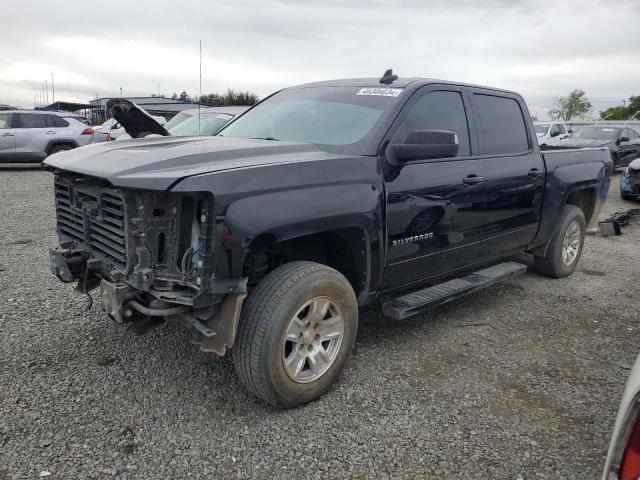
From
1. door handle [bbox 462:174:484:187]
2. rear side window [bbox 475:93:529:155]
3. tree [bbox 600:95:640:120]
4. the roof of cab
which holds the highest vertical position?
tree [bbox 600:95:640:120]

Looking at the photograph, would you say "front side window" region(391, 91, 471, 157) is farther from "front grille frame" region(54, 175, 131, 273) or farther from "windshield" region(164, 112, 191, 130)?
"windshield" region(164, 112, 191, 130)

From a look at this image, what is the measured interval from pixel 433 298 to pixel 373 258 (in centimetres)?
74

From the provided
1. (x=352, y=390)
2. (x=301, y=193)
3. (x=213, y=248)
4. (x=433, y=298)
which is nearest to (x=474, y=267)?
(x=433, y=298)

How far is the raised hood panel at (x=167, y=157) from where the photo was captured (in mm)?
2522

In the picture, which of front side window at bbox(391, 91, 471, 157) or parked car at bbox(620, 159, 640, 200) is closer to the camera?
front side window at bbox(391, 91, 471, 157)

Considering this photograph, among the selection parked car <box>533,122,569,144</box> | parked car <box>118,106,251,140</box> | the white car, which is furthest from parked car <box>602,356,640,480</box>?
parked car <box>533,122,569,144</box>

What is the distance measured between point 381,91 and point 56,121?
516 inches

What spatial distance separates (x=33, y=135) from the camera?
13.7 metres

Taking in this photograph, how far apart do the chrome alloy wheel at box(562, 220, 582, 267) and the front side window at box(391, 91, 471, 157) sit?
214cm

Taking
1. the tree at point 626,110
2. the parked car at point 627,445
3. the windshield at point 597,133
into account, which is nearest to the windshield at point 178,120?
the parked car at point 627,445

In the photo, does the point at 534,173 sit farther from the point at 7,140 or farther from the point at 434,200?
the point at 7,140

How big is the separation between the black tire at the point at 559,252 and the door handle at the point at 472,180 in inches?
72.4

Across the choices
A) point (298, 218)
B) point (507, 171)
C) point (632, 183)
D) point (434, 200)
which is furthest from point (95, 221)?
point (632, 183)

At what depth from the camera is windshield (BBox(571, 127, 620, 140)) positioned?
53.1 ft
